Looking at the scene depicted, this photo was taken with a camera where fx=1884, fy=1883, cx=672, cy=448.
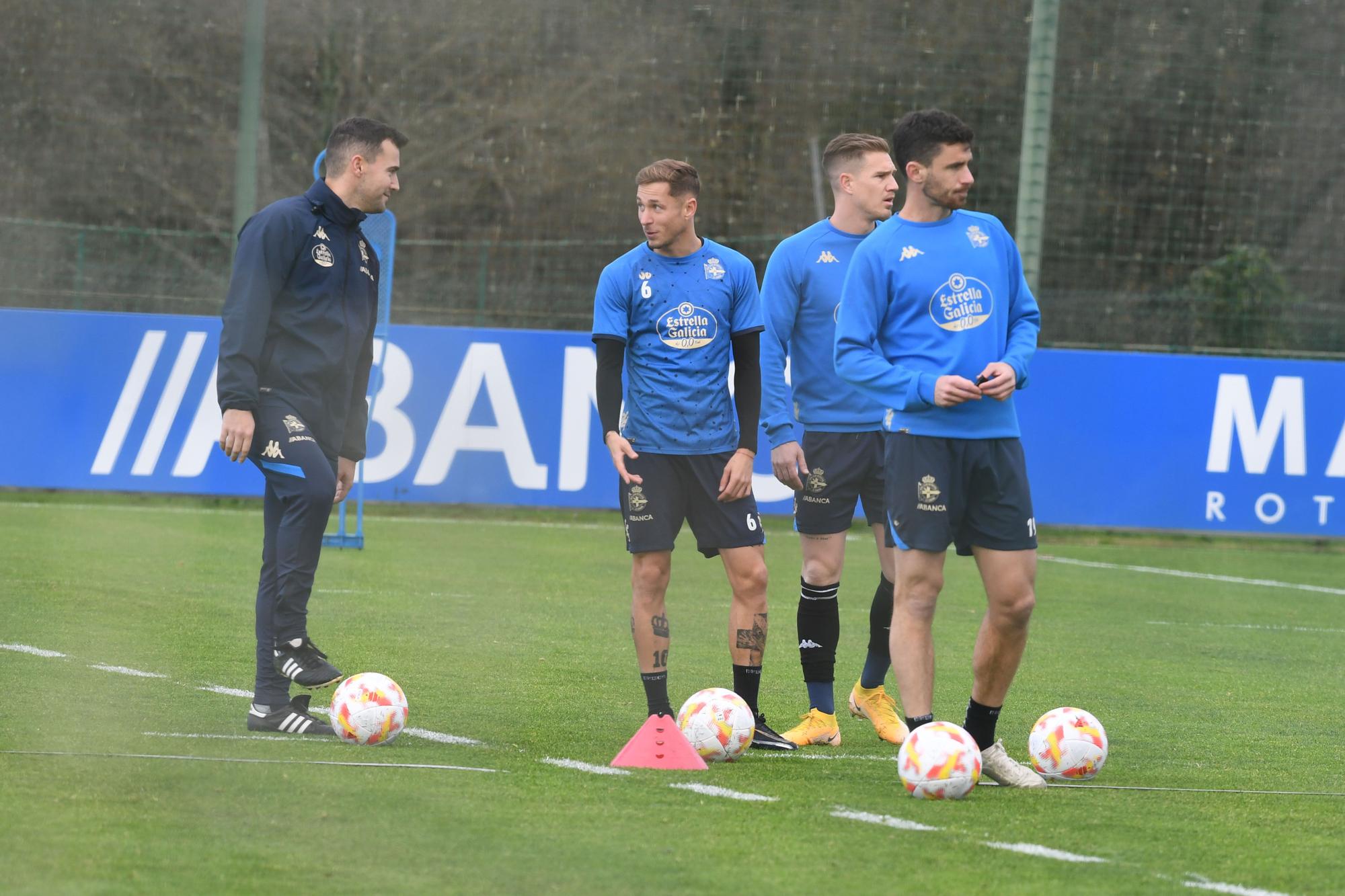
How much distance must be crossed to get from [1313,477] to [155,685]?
1061 centimetres

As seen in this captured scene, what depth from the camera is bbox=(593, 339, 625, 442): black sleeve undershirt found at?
593 cm

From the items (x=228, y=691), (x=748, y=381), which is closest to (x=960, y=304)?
(x=748, y=381)

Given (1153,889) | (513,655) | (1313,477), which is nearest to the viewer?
(1153,889)

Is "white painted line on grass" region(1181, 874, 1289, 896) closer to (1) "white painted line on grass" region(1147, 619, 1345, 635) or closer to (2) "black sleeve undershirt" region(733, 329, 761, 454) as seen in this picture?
(2) "black sleeve undershirt" region(733, 329, 761, 454)

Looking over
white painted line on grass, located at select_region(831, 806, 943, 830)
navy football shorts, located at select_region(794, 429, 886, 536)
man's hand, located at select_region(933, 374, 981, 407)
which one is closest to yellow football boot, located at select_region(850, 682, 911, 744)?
navy football shorts, located at select_region(794, 429, 886, 536)

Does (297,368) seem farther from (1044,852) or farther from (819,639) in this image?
(1044,852)

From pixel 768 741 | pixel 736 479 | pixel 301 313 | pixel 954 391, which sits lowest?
pixel 768 741

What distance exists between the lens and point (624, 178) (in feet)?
55.9

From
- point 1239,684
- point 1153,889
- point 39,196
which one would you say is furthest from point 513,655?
point 39,196

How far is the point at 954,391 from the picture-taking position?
17.4 ft

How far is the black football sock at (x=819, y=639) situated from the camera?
6543 millimetres

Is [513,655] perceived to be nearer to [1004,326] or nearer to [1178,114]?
[1004,326]

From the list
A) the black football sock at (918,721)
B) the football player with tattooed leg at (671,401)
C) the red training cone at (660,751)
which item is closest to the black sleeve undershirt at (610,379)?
the football player with tattooed leg at (671,401)

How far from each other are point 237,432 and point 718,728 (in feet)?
5.77
